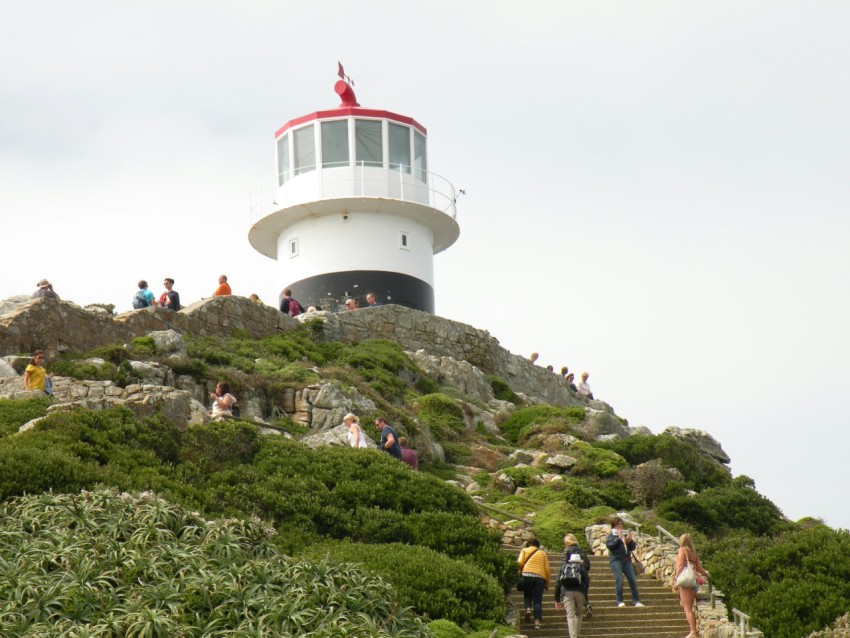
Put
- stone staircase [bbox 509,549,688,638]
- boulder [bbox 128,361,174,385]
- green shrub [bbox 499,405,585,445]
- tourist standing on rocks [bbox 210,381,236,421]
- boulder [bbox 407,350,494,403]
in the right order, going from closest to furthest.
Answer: stone staircase [bbox 509,549,688,638] → tourist standing on rocks [bbox 210,381,236,421] → boulder [bbox 128,361,174,385] → green shrub [bbox 499,405,585,445] → boulder [bbox 407,350,494,403]

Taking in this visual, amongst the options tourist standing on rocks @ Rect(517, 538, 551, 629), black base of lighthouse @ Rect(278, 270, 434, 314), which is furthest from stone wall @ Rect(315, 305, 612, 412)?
tourist standing on rocks @ Rect(517, 538, 551, 629)

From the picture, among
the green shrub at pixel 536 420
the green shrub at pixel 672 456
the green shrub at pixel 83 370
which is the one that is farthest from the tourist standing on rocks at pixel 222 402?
the green shrub at pixel 672 456

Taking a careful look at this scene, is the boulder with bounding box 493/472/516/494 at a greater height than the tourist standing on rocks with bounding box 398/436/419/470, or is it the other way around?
the tourist standing on rocks with bounding box 398/436/419/470

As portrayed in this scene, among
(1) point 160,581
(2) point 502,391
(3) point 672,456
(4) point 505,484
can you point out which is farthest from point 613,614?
(2) point 502,391

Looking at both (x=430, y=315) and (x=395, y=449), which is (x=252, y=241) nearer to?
(x=430, y=315)

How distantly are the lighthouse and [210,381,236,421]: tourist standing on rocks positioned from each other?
12424mm

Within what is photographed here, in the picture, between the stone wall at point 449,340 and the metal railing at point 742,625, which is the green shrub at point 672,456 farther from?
the metal railing at point 742,625

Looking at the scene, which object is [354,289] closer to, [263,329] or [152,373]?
[263,329]

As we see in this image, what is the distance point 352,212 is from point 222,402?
15033 millimetres

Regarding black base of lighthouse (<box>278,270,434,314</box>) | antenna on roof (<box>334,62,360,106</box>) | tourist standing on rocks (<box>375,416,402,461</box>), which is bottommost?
tourist standing on rocks (<box>375,416,402,461</box>)

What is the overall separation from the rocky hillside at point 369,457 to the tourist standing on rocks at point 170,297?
1.25 ft

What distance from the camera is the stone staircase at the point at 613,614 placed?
18.3m

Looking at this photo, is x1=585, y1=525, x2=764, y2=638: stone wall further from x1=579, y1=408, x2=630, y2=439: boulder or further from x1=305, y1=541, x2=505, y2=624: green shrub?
x1=579, y1=408, x2=630, y2=439: boulder

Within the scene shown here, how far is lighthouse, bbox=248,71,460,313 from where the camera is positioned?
→ 38.0 meters
